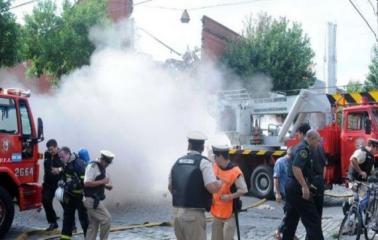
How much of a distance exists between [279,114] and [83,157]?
27.6 ft

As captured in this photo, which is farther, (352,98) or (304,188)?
(352,98)

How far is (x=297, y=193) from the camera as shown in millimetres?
6898

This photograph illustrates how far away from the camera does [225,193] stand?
6.52m

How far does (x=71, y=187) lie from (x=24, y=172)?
77.3 inches

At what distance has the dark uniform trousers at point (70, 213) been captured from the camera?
7871mm

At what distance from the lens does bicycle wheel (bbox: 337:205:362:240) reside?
8195 millimetres

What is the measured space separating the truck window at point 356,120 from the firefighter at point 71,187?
23.9ft

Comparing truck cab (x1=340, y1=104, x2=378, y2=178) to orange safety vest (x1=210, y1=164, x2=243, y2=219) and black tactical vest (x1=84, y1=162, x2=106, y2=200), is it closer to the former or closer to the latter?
orange safety vest (x1=210, y1=164, x2=243, y2=219)

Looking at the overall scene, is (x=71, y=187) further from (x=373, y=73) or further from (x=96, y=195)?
(x=373, y=73)

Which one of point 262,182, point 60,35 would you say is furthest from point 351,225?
point 60,35

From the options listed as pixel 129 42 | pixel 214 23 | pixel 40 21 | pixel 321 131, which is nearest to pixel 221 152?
pixel 321 131

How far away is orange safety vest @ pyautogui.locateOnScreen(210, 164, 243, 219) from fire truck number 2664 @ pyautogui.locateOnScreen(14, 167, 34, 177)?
428cm

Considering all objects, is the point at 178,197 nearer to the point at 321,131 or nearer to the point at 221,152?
the point at 221,152

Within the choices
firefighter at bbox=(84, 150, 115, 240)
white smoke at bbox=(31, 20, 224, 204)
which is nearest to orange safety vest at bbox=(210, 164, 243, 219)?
firefighter at bbox=(84, 150, 115, 240)
